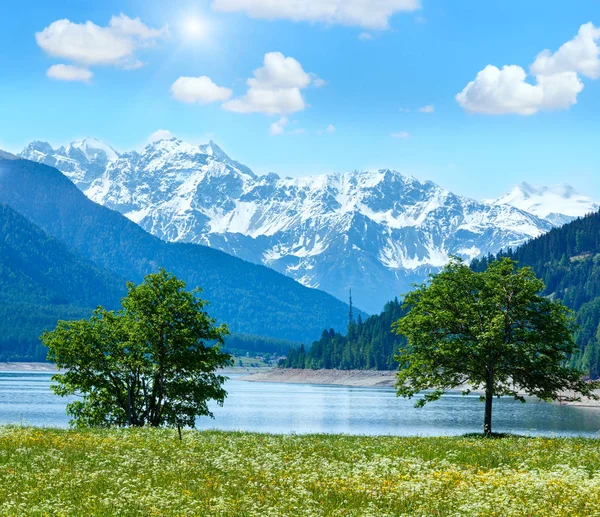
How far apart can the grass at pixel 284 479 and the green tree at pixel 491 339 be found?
17.4 metres

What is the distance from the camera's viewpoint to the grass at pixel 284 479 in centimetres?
2189

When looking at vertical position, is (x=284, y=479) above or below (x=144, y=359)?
below

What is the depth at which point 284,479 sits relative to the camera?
84.6ft

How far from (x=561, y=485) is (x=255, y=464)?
372 inches

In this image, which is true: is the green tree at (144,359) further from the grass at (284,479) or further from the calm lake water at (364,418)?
the calm lake water at (364,418)

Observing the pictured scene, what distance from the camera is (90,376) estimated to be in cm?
Answer: 6009

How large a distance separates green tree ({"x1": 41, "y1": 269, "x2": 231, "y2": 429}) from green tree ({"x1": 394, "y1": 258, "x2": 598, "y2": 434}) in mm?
13484

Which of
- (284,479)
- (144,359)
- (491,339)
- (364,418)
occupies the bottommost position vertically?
(364,418)

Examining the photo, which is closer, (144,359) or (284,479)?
(284,479)

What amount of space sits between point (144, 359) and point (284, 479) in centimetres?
3465

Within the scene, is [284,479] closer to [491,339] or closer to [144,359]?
[491,339]

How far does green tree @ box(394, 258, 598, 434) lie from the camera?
179 ft

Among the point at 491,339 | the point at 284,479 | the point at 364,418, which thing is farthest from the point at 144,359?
the point at 364,418

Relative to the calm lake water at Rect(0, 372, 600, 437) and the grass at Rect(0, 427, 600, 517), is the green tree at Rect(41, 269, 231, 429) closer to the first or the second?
the grass at Rect(0, 427, 600, 517)
